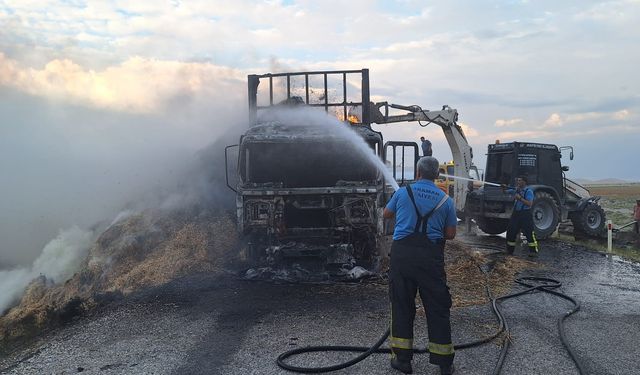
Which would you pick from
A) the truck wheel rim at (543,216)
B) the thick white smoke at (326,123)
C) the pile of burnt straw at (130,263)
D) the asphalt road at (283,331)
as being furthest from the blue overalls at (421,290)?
the truck wheel rim at (543,216)

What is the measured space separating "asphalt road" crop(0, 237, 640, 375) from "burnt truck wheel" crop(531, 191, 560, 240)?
5.92m

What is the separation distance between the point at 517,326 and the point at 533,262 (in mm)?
5590

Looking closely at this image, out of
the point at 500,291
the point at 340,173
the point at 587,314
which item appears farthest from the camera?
the point at 340,173

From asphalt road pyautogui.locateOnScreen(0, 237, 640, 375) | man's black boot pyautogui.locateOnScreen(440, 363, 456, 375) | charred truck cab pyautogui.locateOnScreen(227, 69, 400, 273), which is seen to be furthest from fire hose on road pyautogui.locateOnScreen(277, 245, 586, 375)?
charred truck cab pyautogui.locateOnScreen(227, 69, 400, 273)

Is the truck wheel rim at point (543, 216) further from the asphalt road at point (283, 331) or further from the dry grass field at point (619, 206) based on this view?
the asphalt road at point (283, 331)

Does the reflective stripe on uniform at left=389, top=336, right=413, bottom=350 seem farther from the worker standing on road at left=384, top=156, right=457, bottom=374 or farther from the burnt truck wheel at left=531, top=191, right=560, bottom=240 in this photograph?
Result: the burnt truck wheel at left=531, top=191, right=560, bottom=240

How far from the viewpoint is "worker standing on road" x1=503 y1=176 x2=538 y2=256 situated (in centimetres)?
1156

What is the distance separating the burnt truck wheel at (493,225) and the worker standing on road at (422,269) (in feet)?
38.7

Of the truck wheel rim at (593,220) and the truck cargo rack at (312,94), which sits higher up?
the truck cargo rack at (312,94)

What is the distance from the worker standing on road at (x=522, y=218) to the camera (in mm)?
11562

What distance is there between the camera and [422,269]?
14.8ft

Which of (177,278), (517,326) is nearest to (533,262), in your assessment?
(517,326)

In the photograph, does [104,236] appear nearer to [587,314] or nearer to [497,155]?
[587,314]

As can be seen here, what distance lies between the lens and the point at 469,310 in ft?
22.4
